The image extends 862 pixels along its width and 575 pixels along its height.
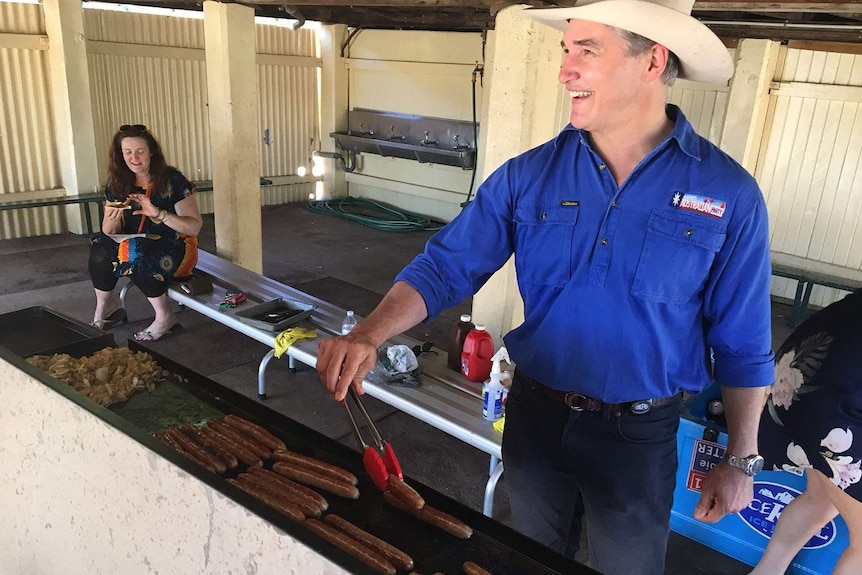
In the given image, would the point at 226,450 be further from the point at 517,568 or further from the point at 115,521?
the point at 517,568

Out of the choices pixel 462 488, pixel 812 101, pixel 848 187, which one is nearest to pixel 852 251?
pixel 848 187

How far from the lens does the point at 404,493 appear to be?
174 cm

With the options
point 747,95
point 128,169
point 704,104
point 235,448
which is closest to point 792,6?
point 747,95

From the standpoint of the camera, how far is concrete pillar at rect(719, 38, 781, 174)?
656 cm

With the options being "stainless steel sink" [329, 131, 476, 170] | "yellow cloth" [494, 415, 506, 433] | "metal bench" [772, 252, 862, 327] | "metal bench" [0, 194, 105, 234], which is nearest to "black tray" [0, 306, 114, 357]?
"yellow cloth" [494, 415, 506, 433]

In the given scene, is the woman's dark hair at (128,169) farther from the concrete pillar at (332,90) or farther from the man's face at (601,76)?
the concrete pillar at (332,90)

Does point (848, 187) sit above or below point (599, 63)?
below

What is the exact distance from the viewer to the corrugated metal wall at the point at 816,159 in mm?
6496

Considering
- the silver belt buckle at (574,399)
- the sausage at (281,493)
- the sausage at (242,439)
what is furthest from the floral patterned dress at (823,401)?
the sausage at (242,439)

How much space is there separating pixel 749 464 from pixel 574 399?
19.9 inches

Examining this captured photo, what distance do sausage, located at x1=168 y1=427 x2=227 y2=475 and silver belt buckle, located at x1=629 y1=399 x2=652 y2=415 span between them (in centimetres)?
122

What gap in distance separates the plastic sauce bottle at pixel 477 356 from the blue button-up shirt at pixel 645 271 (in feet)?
5.58

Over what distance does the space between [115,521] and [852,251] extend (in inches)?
283

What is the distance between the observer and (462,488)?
3.59 m
